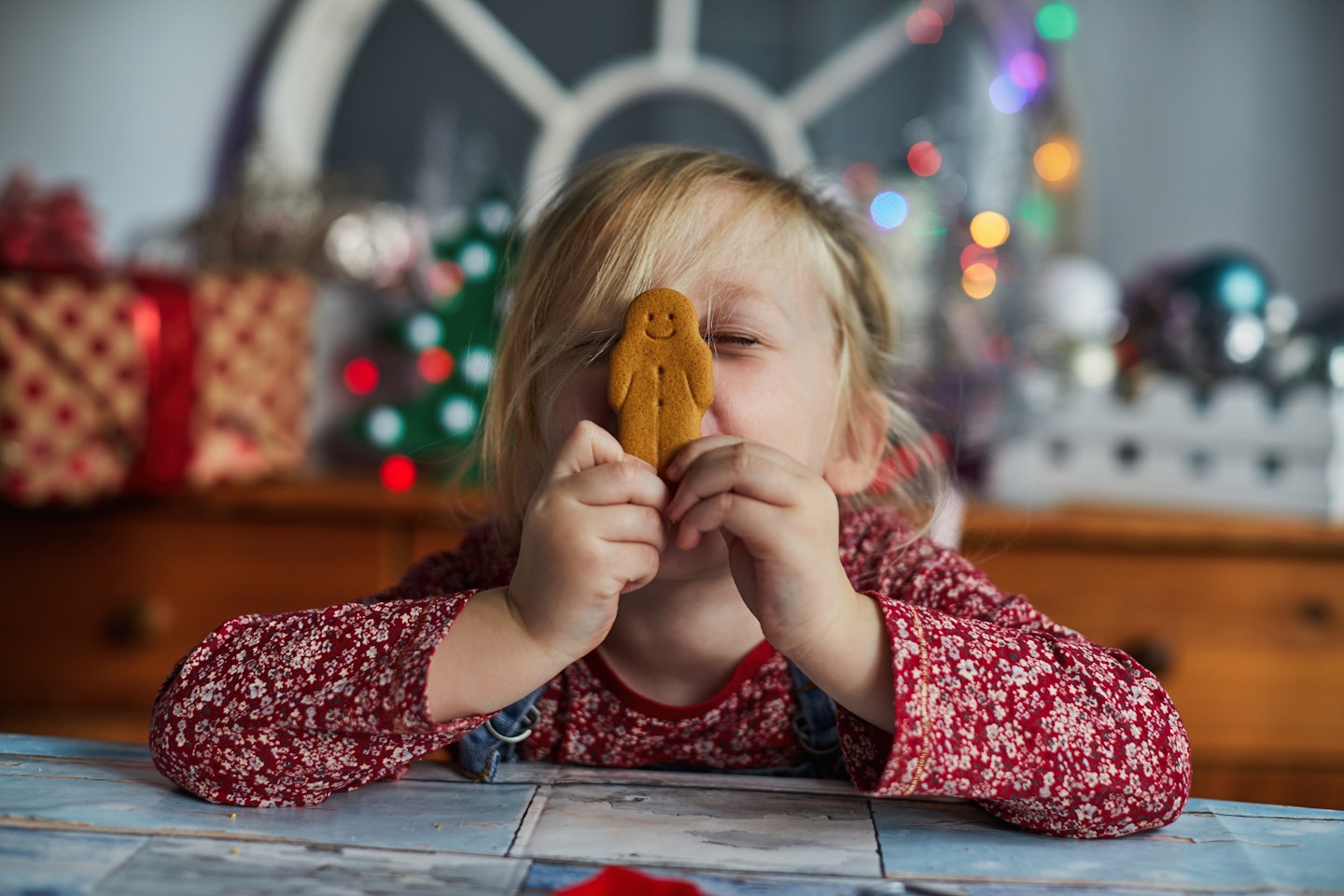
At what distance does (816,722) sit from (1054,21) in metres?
1.84

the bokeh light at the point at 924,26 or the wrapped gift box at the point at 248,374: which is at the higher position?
the bokeh light at the point at 924,26

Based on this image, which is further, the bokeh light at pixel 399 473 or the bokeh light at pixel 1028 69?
the bokeh light at pixel 1028 69

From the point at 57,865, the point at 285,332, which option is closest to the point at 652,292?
the point at 57,865

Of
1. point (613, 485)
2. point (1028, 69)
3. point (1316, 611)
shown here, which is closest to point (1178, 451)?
point (1316, 611)

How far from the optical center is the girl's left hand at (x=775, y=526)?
71 centimetres

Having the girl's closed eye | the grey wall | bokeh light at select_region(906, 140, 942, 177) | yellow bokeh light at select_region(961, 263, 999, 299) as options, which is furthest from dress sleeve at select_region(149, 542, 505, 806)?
the grey wall

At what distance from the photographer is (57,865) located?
606 millimetres

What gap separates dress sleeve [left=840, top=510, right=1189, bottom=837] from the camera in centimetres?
72

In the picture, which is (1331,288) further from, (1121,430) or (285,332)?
(285,332)

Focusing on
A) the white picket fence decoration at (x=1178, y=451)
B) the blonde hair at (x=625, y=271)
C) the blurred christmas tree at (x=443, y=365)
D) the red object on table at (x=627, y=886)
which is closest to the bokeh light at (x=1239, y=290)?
the white picket fence decoration at (x=1178, y=451)

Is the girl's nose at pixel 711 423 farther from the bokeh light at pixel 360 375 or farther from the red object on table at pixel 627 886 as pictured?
the bokeh light at pixel 360 375

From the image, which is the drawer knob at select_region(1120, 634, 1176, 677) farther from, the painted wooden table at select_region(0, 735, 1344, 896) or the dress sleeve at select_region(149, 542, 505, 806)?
the dress sleeve at select_region(149, 542, 505, 806)

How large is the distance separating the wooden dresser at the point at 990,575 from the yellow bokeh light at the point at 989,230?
0.46m

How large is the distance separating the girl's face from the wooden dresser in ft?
2.81
